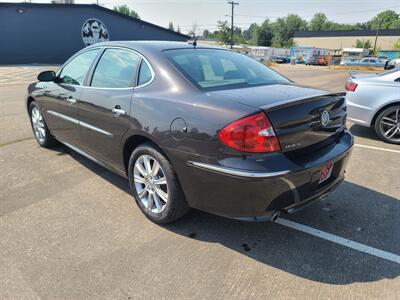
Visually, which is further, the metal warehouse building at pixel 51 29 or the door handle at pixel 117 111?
the metal warehouse building at pixel 51 29

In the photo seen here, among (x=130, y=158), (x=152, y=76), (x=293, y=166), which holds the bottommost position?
(x=130, y=158)

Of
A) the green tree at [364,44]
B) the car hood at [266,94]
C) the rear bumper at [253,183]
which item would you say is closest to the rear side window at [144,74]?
the car hood at [266,94]

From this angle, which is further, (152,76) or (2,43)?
(2,43)

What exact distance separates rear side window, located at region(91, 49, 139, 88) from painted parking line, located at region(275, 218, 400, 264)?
2050 millimetres

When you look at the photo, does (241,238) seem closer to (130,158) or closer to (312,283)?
(312,283)

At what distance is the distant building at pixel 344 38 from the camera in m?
85.6

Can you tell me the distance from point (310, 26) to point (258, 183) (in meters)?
150

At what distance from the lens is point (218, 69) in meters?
3.32

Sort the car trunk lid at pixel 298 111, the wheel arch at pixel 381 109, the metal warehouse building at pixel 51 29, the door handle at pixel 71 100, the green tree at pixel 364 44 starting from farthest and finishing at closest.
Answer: the green tree at pixel 364 44, the metal warehouse building at pixel 51 29, the wheel arch at pixel 381 109, the door handle at pixel 71 100, the car trunk lid at pixel 298 111

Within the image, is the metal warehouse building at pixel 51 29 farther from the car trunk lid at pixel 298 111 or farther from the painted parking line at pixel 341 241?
the painted parking line at pixel 341 241

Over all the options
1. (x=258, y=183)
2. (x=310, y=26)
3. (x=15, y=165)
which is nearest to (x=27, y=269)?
(x=258, y=183)

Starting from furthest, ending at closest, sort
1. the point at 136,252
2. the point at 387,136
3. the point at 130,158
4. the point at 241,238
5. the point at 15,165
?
the point at 387,136 → the point at 15,165 → the point at 130,158 → the point at 241,238 → the point at 136,252

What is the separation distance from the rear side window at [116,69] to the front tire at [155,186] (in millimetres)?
747

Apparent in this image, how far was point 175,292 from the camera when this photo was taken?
7.68ft
